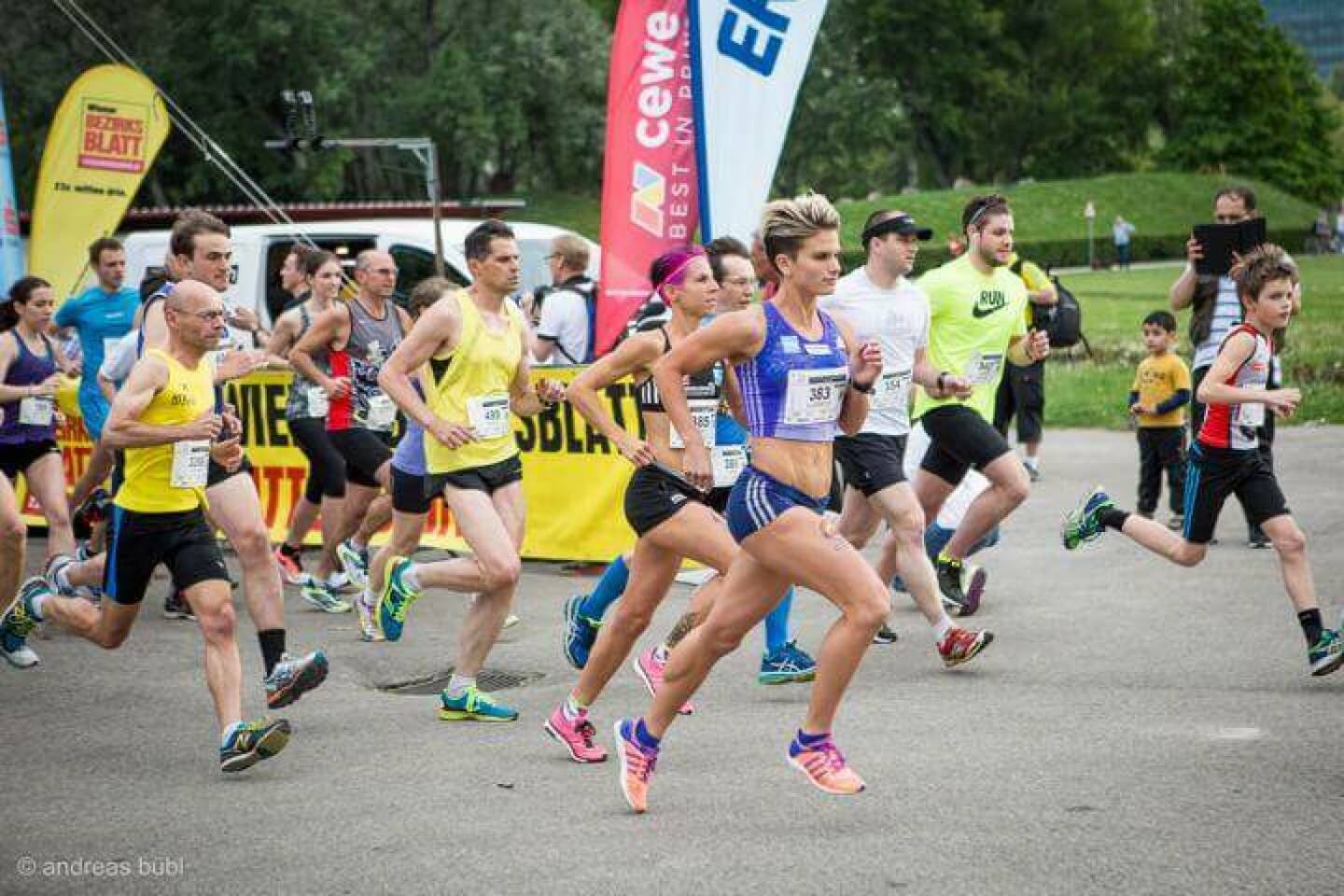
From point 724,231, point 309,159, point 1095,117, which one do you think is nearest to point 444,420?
point 724,231

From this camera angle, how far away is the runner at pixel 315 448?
10930 mm

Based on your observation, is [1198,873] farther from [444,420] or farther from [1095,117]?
[1095,117]

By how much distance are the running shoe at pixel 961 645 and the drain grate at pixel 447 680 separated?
1902mm

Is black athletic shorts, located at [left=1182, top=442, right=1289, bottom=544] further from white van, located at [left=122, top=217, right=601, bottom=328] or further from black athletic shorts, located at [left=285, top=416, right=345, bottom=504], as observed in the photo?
white van, located at [left=122, top=217, right=601, bottom=328]

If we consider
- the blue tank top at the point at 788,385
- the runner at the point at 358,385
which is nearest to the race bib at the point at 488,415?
the blue tank top at the point at 788,385

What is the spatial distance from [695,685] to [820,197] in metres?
1.66

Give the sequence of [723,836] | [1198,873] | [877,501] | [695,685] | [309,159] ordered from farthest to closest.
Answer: [309,159]
[877,501]
[695,685]
[723,836]
[1198,873]

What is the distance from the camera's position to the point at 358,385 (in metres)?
10.6

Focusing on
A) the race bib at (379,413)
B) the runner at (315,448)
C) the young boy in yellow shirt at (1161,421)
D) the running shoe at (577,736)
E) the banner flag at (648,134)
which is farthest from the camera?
the banner flag at (648,134)

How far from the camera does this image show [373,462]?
417 inches

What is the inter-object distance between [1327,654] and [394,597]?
4.02 meters

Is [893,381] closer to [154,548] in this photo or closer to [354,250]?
[154,548]

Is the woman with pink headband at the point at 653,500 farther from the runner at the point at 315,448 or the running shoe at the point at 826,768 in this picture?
the runner at the point at 315,448

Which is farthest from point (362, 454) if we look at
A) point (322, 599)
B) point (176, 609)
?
point (176, 609)
